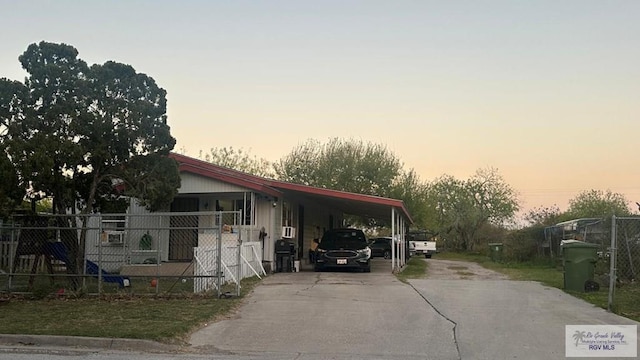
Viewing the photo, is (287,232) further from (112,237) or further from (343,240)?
(112,237)

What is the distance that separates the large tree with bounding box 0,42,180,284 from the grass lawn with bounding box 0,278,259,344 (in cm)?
259

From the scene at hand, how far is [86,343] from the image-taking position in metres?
9.20

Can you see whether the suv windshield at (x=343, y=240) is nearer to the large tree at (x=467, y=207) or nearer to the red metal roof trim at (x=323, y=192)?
the red metal roof trim at (x=323, y=192)

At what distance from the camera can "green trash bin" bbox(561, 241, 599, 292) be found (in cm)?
1545

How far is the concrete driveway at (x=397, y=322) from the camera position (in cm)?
889

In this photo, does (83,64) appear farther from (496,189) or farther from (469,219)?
(496,189)

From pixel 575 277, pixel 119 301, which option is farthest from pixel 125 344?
pixel 575 277

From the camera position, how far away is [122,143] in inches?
571

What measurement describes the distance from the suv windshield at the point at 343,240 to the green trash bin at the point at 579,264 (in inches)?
286

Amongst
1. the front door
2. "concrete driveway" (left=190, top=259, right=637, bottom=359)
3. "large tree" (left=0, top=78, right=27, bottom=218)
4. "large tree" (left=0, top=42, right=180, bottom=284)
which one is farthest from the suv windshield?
"large tree" (left=0, top=78, right=27, bottom=218)

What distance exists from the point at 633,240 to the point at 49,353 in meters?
15.3

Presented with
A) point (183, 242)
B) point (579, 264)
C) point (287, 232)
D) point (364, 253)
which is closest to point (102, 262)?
point (183, 242)

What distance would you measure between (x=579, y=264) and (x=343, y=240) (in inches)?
335

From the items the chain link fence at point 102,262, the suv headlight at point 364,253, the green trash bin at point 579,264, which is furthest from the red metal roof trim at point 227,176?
the green trash bin at point 579,264
